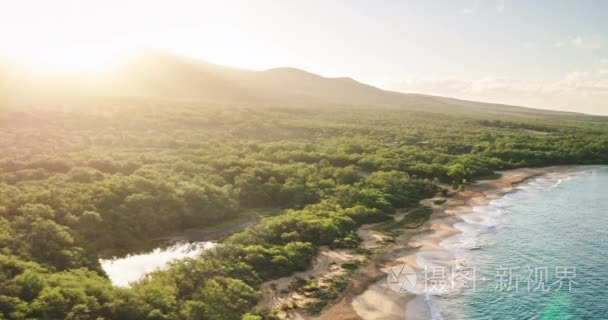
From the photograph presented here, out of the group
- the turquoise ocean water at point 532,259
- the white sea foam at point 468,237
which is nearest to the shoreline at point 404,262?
the white sea foam at point 468,237

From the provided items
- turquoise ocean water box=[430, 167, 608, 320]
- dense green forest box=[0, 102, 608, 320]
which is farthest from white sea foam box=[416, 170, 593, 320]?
dense green forest box=[0, 102, 608, 320]

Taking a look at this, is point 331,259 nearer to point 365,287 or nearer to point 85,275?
point 365,287

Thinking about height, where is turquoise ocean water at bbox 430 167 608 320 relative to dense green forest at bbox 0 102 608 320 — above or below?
below

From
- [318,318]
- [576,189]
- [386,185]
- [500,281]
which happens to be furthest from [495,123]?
[318,318]

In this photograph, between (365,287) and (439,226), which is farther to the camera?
(439,226)

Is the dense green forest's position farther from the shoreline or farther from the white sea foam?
the white sea foam
